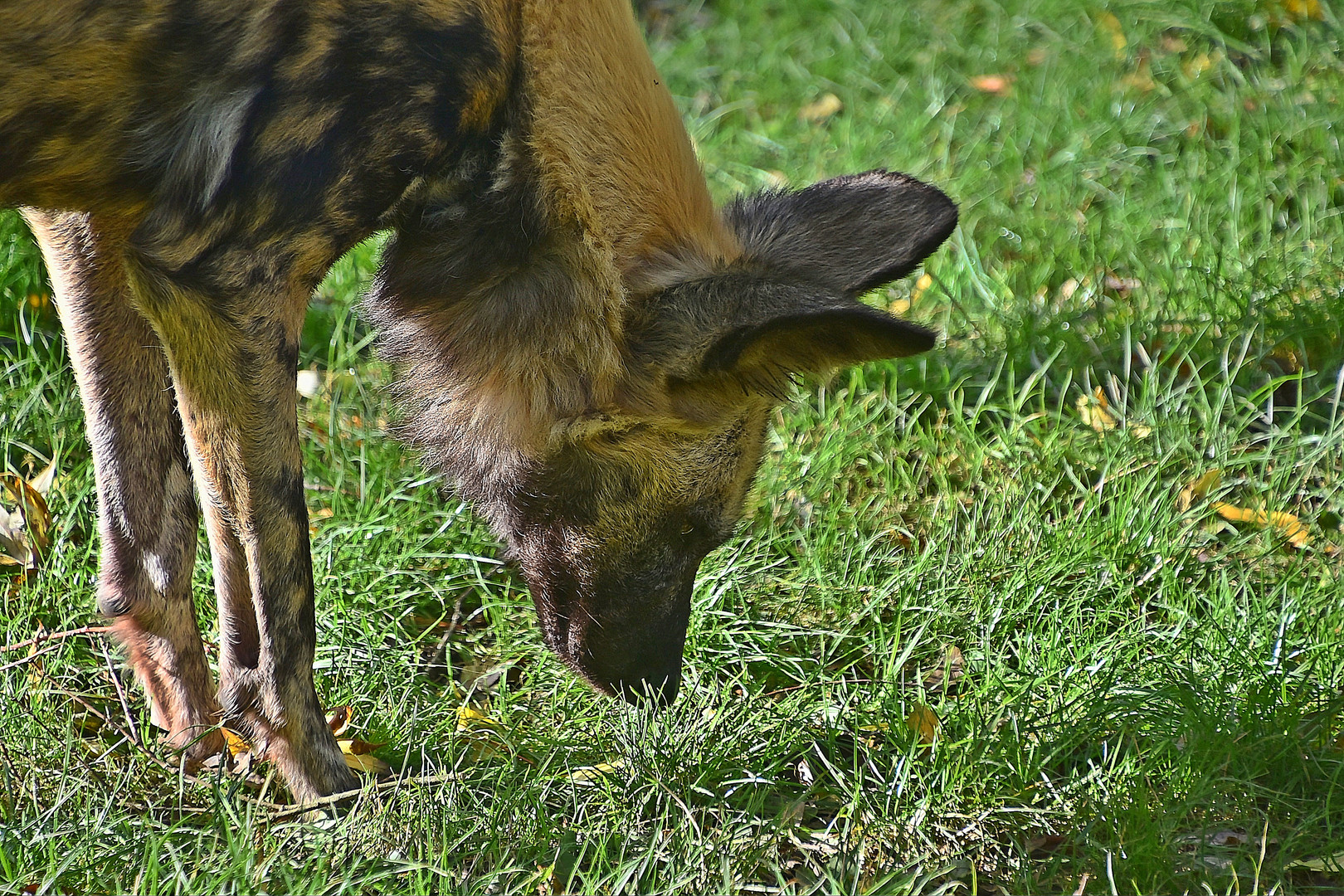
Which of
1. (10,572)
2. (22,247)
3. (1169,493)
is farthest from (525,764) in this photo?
(22,247)

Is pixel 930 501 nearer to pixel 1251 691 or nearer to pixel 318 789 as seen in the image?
pixel 1251 691

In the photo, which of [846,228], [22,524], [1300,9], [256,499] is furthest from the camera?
[1300,9]

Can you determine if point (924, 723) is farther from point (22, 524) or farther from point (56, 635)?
point (22, 524)

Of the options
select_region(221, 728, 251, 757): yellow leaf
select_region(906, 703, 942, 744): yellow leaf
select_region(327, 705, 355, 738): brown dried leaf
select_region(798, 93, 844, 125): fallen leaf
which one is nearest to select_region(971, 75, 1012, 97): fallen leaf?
select_region(798, 93, 844, 125): fallen leaf

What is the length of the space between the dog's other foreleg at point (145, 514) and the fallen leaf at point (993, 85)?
162 inches

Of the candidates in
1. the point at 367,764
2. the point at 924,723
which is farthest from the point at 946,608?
the point at 367,764

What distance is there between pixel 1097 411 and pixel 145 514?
2745 mm

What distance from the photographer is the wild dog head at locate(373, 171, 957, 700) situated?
2438 mm

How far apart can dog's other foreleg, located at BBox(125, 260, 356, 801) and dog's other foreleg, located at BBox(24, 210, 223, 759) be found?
0.77 ft

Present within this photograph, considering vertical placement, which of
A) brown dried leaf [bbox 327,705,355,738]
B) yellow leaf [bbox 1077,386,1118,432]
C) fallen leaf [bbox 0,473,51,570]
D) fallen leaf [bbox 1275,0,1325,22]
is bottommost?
brown dried leaf [bbox 327,705,355,738]

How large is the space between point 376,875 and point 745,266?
1.39 m

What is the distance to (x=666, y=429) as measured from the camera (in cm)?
260

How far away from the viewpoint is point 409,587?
335cm

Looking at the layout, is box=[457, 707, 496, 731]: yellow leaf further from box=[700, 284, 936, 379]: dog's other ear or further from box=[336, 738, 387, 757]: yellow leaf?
box=[700, 284, 936, 379]: dog's other ear
